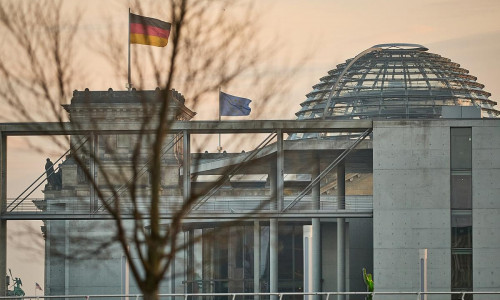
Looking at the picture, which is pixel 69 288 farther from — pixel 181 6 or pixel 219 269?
pixel 181 6

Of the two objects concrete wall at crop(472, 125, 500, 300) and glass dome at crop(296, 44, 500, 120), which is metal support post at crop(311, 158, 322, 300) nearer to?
glass dome at crop(296, 44, 500, 120)

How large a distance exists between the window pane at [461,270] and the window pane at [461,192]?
204 cm

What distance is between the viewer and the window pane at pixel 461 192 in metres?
54.3

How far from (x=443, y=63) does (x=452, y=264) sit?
43276mm

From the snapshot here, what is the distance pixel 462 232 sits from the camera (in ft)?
178

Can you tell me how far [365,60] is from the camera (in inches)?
3748

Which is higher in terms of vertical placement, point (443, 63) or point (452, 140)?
point (443, 63)

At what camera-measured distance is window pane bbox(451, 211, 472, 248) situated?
2130 inches

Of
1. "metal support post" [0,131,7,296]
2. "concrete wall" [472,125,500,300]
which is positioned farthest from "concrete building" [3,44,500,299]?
"metal support post" [0,131,7,296]

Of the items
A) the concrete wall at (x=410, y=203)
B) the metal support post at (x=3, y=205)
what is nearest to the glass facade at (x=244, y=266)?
the metal support post at (x=3, y=205)

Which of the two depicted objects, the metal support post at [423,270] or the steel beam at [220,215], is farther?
the steel beam at [220,215]

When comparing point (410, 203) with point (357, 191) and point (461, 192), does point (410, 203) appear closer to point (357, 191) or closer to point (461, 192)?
point (461, 192)

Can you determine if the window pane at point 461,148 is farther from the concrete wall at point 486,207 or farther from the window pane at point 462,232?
the window pane at point 462,232

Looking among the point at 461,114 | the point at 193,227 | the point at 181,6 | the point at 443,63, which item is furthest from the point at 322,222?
the point at 181,6
